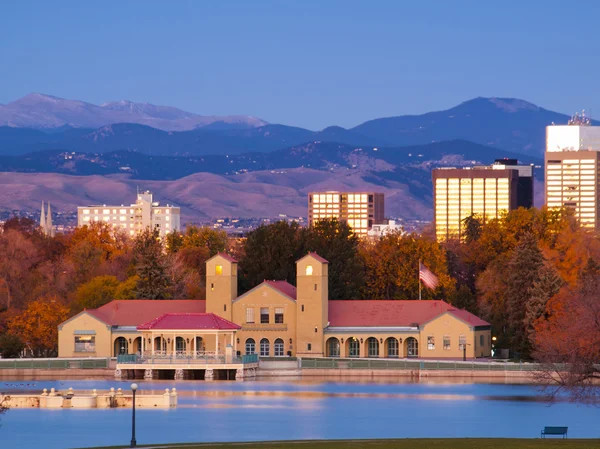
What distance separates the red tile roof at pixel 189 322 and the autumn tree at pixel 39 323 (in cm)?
855

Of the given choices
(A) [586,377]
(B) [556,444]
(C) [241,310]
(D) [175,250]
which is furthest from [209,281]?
(B) [556,444]

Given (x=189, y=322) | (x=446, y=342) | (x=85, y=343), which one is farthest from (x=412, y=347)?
(x=85, y=343)

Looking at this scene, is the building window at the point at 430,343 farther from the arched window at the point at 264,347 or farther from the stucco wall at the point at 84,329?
the stucco wall at the point at 84,329

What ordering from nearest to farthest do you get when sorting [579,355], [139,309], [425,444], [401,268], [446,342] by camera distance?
[425,444], [579,355], [446,342], [139,309], [401,268]

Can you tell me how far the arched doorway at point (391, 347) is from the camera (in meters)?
114

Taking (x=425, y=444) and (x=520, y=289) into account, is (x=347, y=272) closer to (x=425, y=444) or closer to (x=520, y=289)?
(x=520, y=289)

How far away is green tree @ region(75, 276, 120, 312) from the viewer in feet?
401

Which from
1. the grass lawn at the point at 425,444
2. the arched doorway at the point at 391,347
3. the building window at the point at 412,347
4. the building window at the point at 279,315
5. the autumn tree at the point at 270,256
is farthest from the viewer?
the autumn tree at the point at 270,256

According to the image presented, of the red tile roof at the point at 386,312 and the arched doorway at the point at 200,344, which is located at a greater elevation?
the red tile roof at the point at 386,312

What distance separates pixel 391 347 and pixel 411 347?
5.05ft

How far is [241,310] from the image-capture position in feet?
379

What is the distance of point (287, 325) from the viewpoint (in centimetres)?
11506

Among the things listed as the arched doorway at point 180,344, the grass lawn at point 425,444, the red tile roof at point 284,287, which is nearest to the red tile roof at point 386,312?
the red tile roof at point 284,287

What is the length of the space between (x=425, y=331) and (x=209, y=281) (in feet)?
53.7
